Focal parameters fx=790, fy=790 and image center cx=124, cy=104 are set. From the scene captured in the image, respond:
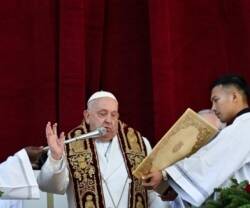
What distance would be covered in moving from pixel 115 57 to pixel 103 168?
4.10 ft

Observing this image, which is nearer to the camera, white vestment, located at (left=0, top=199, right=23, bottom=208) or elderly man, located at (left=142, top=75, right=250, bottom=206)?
elderly man, located at (left=142, top=75, right=250, bottom=206)

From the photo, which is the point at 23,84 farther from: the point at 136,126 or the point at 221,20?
the point at 221,20

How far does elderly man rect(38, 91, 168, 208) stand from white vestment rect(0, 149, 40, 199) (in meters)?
0.28

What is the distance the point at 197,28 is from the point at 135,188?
1.66 metres

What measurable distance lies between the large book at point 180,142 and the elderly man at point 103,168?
42 centimetres

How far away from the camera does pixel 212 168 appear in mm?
3762

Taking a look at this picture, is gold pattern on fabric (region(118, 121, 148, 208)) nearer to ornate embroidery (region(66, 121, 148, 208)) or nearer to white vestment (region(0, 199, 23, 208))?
ornate embroidery (region(66, 121, 148, 208))

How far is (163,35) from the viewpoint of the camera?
5.13 m

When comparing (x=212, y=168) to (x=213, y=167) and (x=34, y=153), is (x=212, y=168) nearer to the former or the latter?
(x=213, y=167)

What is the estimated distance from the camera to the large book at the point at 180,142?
3.69 metres

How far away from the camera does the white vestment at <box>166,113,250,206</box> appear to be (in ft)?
12.3

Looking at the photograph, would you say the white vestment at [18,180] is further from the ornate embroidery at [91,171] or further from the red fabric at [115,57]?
the red fabric at [115,57]

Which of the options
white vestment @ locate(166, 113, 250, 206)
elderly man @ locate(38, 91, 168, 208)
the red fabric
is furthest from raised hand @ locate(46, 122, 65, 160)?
the red fabric

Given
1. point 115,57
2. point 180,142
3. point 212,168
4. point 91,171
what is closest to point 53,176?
point 91,171
